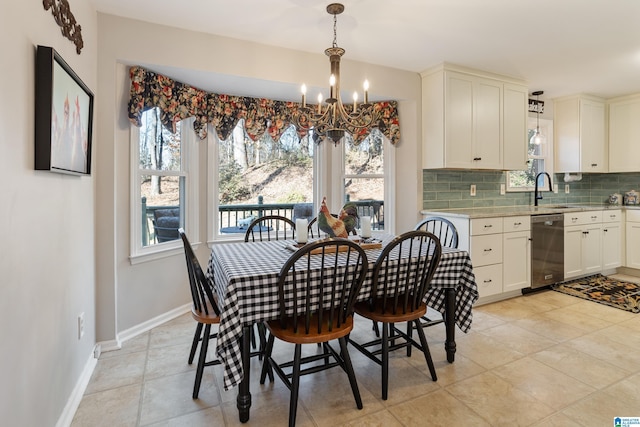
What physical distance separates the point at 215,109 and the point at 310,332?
92.5 inches

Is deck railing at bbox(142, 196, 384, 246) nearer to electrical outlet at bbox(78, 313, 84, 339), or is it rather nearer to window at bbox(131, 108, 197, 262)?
window at bbox(131, 108, 197, 262)

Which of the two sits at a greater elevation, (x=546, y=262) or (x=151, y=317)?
(x=546, y=262)

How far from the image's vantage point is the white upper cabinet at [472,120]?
3.42 m

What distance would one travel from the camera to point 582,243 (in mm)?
3984

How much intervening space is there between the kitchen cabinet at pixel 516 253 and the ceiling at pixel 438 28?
1609 millimetres

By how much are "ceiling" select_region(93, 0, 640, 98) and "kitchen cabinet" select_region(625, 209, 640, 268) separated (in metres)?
1.92

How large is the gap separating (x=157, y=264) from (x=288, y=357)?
1403mm

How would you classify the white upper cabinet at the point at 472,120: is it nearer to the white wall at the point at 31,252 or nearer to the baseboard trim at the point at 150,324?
the baseboard trim at the point at 150,324

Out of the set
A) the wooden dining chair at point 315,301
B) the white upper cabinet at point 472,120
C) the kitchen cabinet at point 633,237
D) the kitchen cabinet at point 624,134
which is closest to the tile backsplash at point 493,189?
the white upper cabinet at point 472,120

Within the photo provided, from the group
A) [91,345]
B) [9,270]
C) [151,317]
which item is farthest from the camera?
[151,317]

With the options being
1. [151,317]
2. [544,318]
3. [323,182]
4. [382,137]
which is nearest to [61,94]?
[151,317]

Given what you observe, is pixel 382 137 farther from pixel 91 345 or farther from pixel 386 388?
pixel 91 345

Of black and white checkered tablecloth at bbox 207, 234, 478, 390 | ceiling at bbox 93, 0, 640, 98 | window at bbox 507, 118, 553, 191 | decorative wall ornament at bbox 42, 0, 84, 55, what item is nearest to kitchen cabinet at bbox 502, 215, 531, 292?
window at bbox 507, 118, 553, 191

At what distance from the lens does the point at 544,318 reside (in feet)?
9.78
